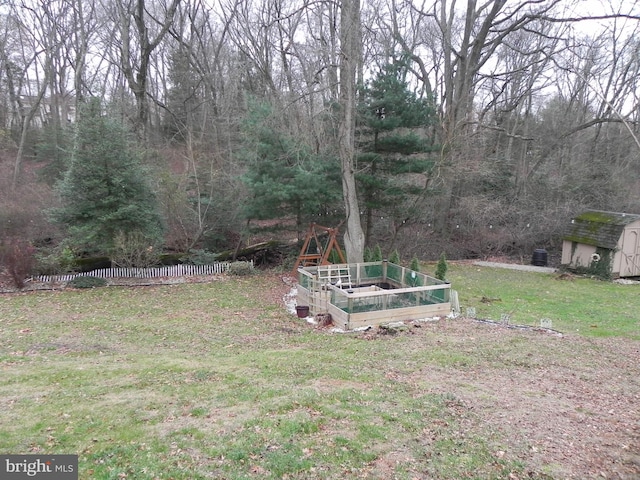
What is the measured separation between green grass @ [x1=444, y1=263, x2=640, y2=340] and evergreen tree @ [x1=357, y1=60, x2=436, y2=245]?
14.6 ft

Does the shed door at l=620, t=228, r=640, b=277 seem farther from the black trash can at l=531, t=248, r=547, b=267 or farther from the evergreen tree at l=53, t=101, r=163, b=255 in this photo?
the evergreen tree at l=53, t=101, r=163, b=255

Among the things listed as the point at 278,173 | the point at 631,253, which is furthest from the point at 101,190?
the point at 631,253

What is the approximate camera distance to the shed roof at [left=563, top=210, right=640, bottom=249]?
56.5 feet

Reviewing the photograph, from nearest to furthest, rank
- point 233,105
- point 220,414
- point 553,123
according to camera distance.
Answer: point 220,414 < point 233,105 < point 553,123

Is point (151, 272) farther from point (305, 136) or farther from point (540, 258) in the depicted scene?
point (540, 258)

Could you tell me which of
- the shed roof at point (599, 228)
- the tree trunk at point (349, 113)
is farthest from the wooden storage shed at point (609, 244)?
the tree trunk at point (349, 113)

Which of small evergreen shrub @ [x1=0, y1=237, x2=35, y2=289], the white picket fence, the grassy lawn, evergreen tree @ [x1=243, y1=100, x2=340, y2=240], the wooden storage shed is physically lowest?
the grassy lawn

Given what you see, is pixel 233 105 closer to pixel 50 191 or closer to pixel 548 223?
pixel 50 191

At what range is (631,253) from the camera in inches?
687

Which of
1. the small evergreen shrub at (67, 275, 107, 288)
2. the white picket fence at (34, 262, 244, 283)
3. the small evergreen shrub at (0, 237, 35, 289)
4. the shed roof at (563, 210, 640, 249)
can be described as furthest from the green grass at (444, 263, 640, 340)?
the small evergreen shrub at (0, 237, 35, 289)

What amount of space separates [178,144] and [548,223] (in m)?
24.0

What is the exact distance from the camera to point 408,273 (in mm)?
12273

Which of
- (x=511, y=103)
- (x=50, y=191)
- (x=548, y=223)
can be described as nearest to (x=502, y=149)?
(x=511, y=103)

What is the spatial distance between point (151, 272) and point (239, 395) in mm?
11636
